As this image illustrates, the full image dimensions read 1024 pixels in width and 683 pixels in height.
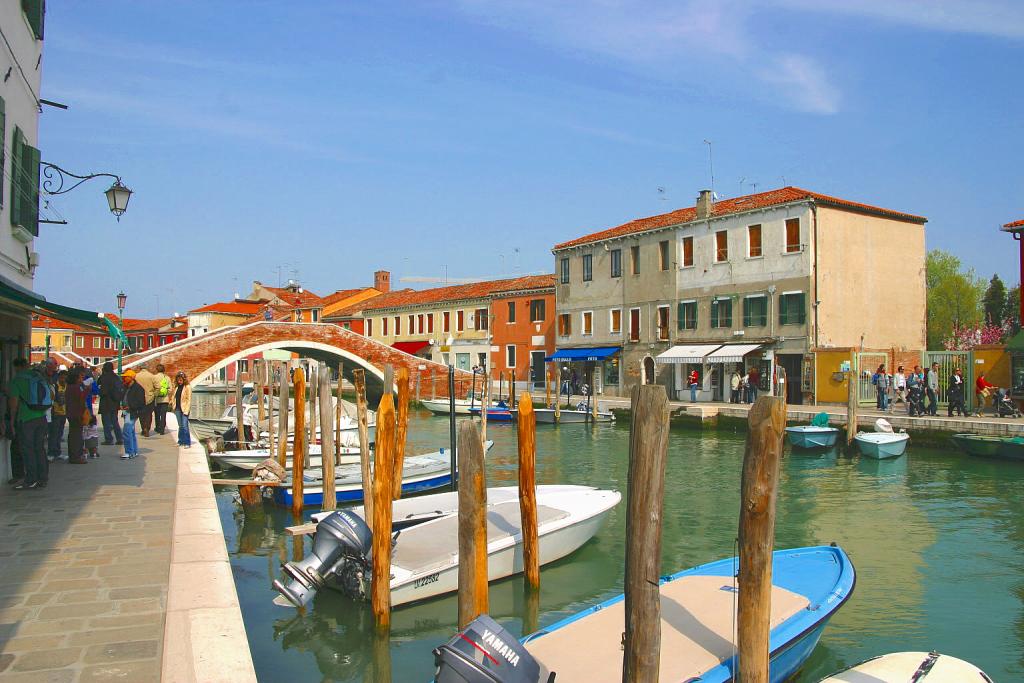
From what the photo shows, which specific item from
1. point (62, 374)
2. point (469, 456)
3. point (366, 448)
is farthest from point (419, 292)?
point (469, 456)

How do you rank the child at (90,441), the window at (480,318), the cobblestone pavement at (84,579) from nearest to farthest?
the cobblestone pavement at (84,579) < the child at (90,441) < the window at (480,318)

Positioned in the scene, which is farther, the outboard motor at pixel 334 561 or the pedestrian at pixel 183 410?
the pedestrian at pixel 183 410

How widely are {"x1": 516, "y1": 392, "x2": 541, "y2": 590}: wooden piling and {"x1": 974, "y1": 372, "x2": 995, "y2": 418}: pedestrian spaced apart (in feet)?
55.3

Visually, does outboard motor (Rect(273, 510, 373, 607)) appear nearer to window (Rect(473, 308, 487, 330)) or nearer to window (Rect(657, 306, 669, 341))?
window (Rect(657, 306, 669, 341))

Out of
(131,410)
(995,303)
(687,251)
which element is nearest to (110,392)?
(131,410)

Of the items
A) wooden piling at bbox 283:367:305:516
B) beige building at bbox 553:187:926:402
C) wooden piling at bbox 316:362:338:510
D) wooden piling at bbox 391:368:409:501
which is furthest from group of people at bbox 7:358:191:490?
beige building at bbox 553:187:926:402

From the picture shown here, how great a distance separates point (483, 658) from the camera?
433cm

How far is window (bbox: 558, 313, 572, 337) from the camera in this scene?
34594 millimetres

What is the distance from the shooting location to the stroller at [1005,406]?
64.3 ft

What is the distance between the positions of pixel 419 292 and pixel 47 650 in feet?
141

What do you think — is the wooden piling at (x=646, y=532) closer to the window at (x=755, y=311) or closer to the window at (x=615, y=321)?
the window at (x=755, y=311)

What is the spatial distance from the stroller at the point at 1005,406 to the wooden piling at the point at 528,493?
16.2m

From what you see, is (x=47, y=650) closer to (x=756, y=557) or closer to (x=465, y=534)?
(x=465, y=534)

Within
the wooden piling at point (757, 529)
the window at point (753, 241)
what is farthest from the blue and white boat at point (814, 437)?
the wooden piling at point (757, 529)
